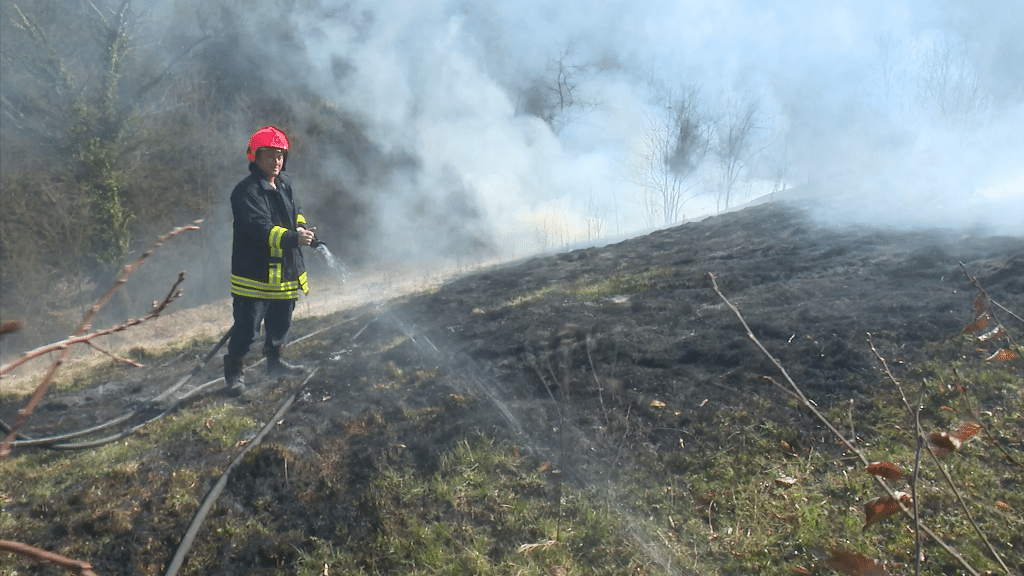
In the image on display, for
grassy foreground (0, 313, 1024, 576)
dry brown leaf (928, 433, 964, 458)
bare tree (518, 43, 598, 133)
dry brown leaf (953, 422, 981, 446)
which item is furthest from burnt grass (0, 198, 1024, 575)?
bare tree (518, 43, 598, 133)

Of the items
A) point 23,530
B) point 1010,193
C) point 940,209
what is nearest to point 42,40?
point 23,530

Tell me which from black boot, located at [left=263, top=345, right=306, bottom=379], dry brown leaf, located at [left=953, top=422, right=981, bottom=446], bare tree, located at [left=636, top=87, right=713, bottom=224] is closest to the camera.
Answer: dry brown leaf, located at [left=953, top=422, right=981, bottom=446]

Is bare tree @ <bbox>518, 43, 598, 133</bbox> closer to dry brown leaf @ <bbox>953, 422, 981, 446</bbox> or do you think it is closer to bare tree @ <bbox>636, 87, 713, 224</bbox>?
bare tree @ <bbox>636, 87, 713, 224</bbox>

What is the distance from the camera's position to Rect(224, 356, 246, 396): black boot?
17.0 ft

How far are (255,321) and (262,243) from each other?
2.04 ft

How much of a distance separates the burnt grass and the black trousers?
414 millimetres

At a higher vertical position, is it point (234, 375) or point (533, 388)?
point (234, 375)

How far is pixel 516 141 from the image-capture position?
747 inches

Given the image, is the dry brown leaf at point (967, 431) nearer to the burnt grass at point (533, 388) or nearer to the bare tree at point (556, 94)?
the burnt grass at point (533, 388)

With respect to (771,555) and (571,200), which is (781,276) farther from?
(571,200)

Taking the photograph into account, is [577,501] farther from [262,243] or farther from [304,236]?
[262,243]

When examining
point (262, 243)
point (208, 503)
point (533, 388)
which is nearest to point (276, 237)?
point (262, 243)

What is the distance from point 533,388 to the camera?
4.79 meters

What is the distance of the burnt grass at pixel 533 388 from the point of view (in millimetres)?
3443
